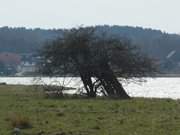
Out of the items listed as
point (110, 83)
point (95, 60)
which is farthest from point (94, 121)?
point (110, 83)

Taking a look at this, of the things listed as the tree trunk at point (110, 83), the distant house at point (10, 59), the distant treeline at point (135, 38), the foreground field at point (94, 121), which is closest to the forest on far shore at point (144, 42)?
the distant treeline at point (135, 38)

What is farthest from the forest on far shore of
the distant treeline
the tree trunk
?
the tree trunk

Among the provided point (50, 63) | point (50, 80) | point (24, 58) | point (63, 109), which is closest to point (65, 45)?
point (50, 63)

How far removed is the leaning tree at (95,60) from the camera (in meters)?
32.4

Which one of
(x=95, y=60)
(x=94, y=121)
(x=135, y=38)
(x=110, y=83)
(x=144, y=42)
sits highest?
(x=94, y=121)

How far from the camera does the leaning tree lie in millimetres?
32406

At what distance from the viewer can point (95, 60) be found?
3228 cm

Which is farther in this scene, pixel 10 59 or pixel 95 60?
pixel 10 59

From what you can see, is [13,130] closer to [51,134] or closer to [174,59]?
[51,134]

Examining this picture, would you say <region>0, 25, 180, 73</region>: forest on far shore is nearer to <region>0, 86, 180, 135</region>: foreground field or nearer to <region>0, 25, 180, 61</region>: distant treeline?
<region>0, 25, 180, 61</region>: distant treeline

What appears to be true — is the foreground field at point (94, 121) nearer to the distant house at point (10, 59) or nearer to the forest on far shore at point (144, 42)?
the forest on far shore at point (144, 42)

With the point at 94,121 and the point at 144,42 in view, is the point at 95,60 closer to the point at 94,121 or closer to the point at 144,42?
the point at 94,121

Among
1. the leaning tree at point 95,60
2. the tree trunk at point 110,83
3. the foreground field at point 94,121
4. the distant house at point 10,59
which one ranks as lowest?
the distant house at point 10,59

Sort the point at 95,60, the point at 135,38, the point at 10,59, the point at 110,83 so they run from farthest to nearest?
1. the point at 10,59
2. the point at 135,38
3. the point at 110,83
4. the point at 95,60
